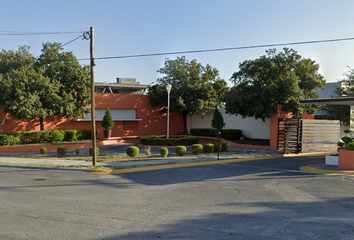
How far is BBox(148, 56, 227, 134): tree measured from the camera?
32.5 metres

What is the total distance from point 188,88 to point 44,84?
1341 cm

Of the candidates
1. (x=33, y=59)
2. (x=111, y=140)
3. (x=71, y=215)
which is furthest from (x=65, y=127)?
(x=71, y=215)

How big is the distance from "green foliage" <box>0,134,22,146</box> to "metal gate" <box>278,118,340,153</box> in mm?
18984

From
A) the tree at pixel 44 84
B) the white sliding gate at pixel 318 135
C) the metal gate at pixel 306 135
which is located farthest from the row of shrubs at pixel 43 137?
the white sliding gate at pixel 318 135

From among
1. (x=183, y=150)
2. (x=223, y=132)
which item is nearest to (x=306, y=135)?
(x=223, y=132)

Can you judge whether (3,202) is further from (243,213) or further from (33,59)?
(33,59)

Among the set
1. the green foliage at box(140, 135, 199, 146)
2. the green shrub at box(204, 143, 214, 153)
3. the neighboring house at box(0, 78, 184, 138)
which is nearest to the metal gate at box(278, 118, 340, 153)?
the green shrub at box(204, 143, 214, 153)

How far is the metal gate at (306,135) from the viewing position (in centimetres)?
2200

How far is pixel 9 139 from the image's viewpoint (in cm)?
2395

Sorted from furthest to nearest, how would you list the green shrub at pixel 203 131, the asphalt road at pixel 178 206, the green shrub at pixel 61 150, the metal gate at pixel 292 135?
the green shrub at pixel 203 131 < the metal gate at pixel 292 135 < the green shrub at pixel 61 150 < the asphalt road at pixel 178 206

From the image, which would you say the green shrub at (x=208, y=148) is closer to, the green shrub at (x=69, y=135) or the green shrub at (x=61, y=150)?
the green shrub at (x=61, y=150)

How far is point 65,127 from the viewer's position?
30219 millimetres

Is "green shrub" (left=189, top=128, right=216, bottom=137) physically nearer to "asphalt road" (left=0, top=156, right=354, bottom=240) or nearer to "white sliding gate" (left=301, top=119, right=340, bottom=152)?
"white sliding gate" (left=301, top=119, right=340, bottom=152)

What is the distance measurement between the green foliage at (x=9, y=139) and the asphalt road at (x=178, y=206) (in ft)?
37.2
